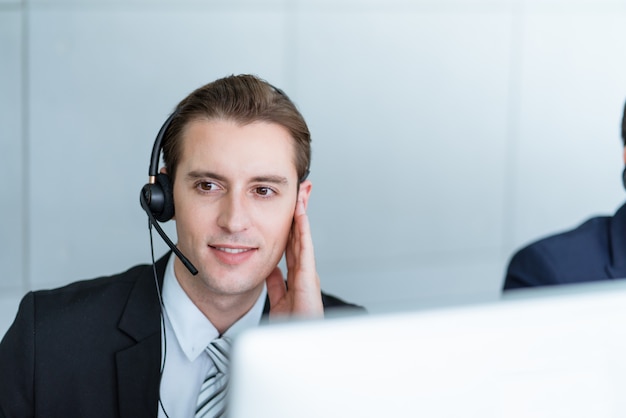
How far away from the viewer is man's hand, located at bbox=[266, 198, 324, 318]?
1563 mm

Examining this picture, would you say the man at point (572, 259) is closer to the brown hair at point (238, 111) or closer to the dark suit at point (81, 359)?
the brown hair at point (238, 111)

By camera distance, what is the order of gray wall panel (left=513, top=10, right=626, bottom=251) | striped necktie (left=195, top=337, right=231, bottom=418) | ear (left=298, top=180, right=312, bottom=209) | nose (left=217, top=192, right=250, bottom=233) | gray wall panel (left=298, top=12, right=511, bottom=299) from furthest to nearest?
gray wall panel (left=513, top=10, right=626, bottom=251) → gray wall panel (left=298, top=12, right=511, bottom=299) → ear (left=298, top=180, right=312, bottom=209) → nose (left=217, top=192, right=250, bottom=233) → striped necktie (left=195, top=337, right=231, bottom=418)

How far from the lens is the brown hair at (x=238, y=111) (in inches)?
62.4

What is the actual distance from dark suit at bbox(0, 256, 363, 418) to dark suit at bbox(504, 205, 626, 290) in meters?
0.83

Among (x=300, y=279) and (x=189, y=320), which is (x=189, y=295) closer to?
(x=189, y=320)

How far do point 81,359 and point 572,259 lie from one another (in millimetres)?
1097

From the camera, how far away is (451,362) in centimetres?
68

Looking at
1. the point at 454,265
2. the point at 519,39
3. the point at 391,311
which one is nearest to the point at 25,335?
the point at 391,311

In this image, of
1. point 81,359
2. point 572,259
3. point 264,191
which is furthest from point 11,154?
point 572,259

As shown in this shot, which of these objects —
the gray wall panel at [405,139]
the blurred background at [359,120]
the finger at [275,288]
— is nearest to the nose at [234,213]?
the finger at [275,288]

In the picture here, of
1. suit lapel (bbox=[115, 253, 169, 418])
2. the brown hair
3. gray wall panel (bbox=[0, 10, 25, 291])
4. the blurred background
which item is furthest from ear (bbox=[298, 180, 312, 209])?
gray wall panel (bbox=[0, 10, 25, 291])

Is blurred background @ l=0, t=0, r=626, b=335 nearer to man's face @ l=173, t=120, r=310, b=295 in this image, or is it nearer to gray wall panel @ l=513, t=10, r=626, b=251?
gray wall panel @ l=513, t=10, r=626, b=251

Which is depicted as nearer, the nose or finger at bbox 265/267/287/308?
the nose

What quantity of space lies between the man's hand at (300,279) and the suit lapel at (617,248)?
71 cm
